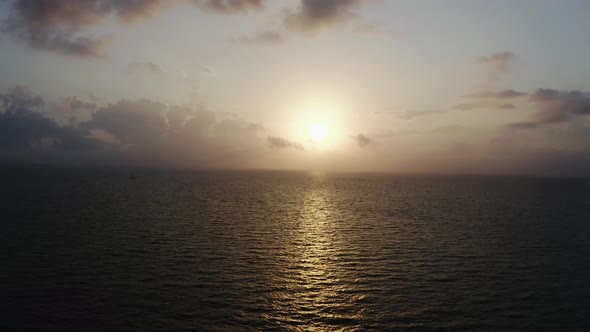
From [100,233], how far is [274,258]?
35.8m

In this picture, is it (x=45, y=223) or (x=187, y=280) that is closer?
(x=187, y=280)

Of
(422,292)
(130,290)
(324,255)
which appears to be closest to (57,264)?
(130,290)

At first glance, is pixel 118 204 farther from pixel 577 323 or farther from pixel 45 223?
pixel 577 323

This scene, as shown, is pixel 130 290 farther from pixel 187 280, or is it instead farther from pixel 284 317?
pixel 284 317

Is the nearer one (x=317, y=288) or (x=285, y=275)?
(x=317, y=288)

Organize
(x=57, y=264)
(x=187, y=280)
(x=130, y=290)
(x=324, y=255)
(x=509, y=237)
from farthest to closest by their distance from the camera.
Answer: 1. (x=509, y=237)
2. (x=324, y=255)
3. (x=57, y=264)
4. (x=187, y=280)
5. (x=130, y=290)

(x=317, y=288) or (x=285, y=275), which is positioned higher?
(x=285, y=275)

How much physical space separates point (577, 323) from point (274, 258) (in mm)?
36835

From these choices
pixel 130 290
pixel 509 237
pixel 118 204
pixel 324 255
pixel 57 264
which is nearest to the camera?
pixel 130 290

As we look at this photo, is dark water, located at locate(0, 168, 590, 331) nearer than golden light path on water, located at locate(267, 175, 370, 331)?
Yes

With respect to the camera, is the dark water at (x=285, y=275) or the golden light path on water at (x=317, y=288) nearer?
the dark water at (x=285, y=275)

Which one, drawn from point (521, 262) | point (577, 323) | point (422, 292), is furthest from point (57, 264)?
point (521, 262)

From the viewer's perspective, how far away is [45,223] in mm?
74812

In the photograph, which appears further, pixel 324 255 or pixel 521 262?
pixel 324 255
